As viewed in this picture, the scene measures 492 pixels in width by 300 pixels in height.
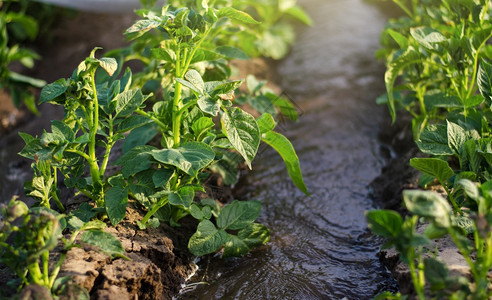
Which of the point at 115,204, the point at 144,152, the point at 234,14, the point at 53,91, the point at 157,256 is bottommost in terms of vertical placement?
the point at 157,256

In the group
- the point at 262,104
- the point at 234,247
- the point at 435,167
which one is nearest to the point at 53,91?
the point at 234,247

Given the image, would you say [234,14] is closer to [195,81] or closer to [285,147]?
[195,81]

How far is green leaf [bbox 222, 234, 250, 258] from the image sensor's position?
1.79 meters

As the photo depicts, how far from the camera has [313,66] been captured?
351 centimetres

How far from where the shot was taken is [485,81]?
180 cm

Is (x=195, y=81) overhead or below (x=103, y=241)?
overhead

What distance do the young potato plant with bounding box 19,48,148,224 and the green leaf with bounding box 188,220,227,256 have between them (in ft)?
0.91

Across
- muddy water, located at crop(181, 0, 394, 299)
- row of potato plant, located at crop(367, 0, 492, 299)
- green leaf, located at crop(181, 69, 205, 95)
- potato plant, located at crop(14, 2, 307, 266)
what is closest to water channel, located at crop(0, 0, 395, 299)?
muddy water, located at crop(181, 0, 394, 299)

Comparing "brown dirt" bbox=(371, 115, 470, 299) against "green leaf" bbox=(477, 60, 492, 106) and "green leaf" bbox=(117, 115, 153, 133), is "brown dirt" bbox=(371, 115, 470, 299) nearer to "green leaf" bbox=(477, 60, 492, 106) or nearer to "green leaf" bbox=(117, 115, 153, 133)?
"green leaf" bbox=(477, 60, 492, 106)

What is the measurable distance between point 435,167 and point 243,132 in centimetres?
61

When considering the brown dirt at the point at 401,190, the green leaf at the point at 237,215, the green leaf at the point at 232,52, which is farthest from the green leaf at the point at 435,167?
the green leaf at the point at 232,52

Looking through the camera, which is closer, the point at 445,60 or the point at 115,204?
the point at 115,204

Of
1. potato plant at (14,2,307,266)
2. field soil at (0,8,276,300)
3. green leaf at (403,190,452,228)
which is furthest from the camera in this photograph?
potato plant at (14,2,307,266)

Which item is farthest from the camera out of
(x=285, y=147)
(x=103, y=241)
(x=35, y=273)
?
(x=285, y=147)
